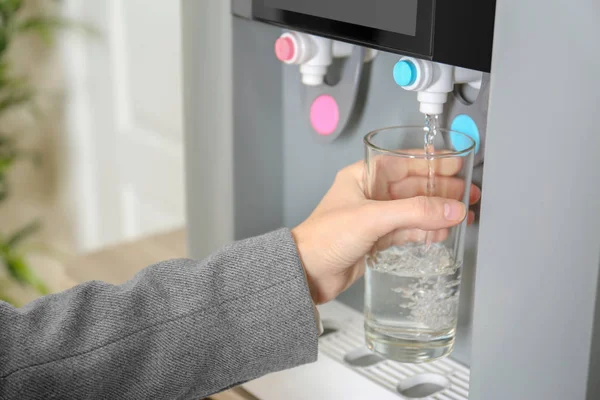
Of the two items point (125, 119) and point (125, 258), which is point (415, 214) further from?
point (125, 119)

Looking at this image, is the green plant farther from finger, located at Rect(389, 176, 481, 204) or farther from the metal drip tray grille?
finger, located at Rect(389, 176, 481, 204)

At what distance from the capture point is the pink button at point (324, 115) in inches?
29.6

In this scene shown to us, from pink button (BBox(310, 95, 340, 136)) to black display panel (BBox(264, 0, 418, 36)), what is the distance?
0.12 m

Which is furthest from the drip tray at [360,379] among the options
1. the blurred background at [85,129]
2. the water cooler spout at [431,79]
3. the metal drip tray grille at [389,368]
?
the blurred background at [85,129]

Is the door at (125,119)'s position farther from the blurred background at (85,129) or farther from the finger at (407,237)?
the finger at (407,237)

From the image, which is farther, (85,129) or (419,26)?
(85,129)

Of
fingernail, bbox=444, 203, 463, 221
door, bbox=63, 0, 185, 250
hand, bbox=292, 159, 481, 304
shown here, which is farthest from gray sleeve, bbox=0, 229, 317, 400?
door, bbox=63, 0, 185, 250

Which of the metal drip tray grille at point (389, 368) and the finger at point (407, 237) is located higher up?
the finger at point (407, 237)

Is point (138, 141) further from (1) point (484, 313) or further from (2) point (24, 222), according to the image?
(1) point (484, 313)

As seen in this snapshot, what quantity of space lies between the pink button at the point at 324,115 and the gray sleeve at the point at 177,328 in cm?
16

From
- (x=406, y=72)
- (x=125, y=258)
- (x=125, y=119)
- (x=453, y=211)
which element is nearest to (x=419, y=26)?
(x=406, y=72)

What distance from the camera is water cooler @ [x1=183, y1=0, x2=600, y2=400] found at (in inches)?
18.5

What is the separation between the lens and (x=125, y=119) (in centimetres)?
179

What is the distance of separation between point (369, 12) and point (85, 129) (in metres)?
1.50
